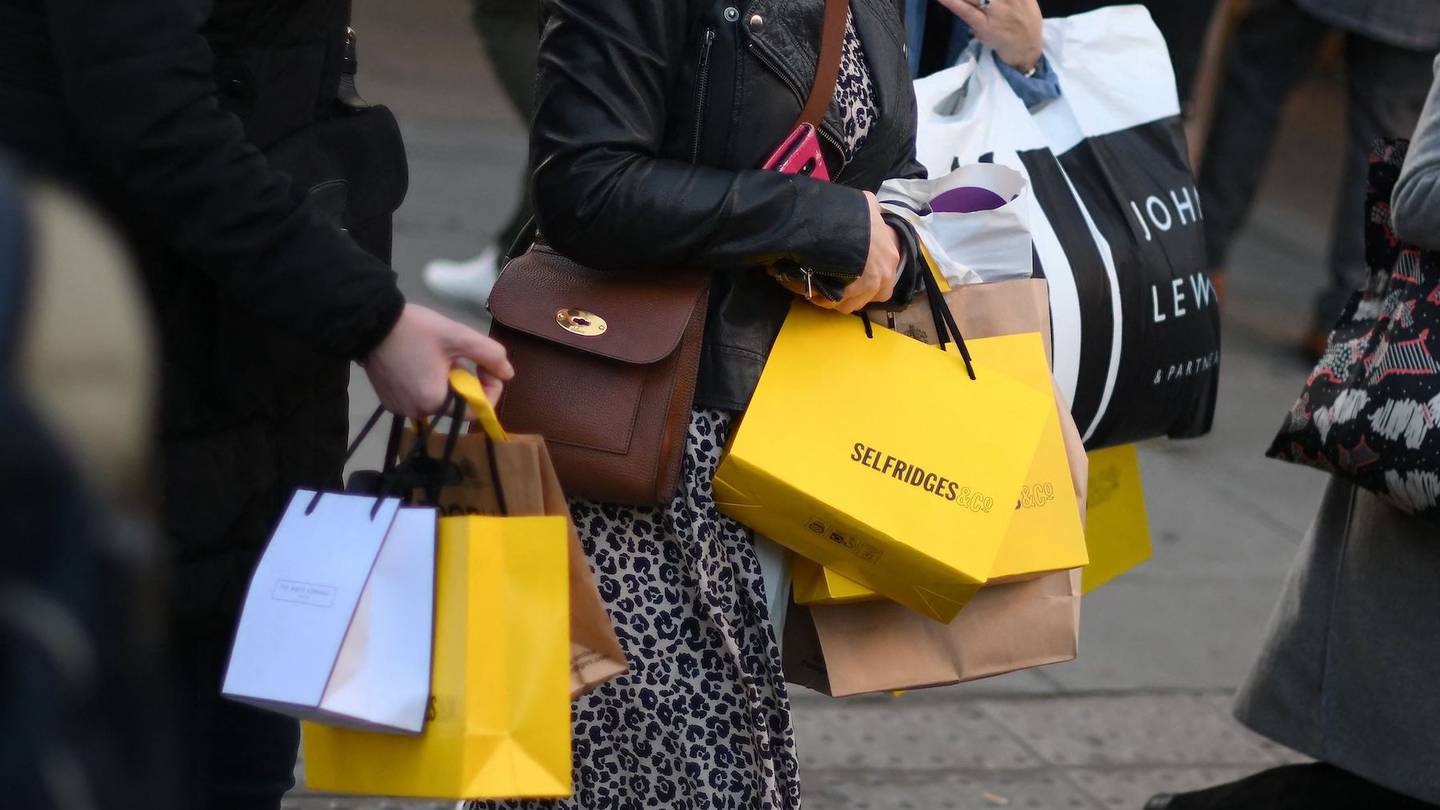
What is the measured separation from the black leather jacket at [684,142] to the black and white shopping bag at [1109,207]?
500 millimetres

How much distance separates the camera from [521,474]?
74.0 inches

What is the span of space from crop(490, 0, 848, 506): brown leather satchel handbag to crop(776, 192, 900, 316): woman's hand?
0.12 metres

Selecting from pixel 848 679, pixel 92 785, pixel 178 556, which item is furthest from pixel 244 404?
pixel 92 785

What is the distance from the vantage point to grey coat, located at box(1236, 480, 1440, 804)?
2766 millimetres

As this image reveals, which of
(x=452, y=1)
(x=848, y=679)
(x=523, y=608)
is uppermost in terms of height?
(x=523, y=608)

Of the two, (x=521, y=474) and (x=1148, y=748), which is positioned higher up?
(x=521, y=474)

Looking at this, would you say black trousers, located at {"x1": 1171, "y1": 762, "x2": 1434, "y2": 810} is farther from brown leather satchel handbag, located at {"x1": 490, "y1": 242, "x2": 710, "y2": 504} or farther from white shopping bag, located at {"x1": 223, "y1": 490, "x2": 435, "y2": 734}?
white shopping bag, located at {"x1": 223, "y1": 490, "x2": 435, "y2": 734}

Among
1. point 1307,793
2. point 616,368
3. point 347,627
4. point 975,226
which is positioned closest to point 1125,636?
point 1307,793

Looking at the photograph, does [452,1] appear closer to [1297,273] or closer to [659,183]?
[1297,273]

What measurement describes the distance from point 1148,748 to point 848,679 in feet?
5.99

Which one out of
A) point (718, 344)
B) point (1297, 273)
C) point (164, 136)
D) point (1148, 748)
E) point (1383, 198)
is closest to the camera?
point (164, 136)

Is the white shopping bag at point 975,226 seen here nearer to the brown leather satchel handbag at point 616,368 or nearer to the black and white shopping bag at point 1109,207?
the black and white shopping bag at point 1109,207

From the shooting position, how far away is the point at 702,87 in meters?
2.08

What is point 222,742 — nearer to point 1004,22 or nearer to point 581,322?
point 581,322
